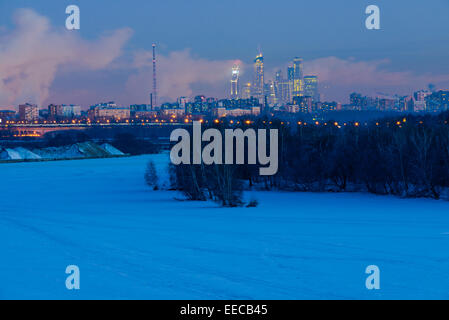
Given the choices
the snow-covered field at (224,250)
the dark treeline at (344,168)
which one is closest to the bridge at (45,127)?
the dark treeline at (344,168)

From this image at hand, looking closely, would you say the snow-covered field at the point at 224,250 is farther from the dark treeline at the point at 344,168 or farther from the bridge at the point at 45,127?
the bridge at the point at 45,127

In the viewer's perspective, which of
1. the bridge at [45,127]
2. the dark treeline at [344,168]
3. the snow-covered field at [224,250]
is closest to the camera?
the snow-covered field at [224,250]

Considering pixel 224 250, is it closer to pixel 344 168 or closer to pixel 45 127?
pixel 344 168

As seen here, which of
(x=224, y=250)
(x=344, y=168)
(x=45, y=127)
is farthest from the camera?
(x=45, y=127)

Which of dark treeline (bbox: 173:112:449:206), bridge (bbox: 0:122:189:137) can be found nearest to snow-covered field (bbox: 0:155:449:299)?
dark treeline (bbox: 173:112:449:206)

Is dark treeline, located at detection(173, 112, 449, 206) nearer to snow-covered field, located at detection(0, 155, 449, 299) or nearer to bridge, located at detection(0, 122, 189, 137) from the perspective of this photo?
snow-covered field, located at detection(0, 155, 449, 299)

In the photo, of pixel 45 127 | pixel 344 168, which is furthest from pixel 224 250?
pixel 45 127
